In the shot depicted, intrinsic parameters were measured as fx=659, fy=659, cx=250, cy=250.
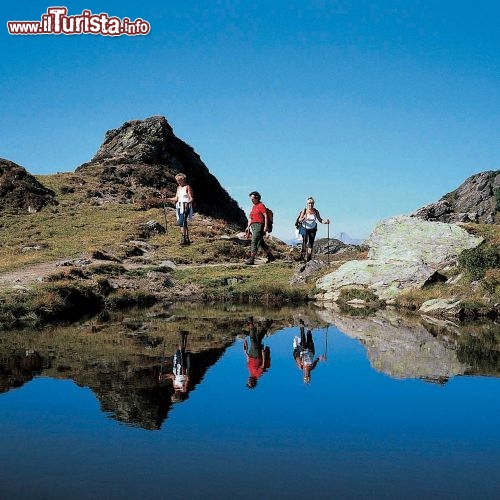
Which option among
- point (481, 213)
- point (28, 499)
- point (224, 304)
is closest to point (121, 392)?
point (28, 499)

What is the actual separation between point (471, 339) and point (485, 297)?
9.01 meters

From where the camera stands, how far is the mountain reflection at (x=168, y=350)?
13617 mm

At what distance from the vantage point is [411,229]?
39.5 metres

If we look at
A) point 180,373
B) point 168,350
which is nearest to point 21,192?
point 168,350

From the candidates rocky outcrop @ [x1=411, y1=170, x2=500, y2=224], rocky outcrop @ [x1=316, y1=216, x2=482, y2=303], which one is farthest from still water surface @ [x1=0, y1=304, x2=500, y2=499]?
rocky outcrop @ [x1=411, y1=170, x2=500, y2=224]

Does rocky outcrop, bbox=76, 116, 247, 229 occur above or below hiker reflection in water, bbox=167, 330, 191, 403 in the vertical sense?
above

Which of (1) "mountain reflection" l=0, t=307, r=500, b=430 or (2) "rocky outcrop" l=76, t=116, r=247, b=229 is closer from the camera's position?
(1) "mountain reflection" l=0, t=307, r=500, b=430

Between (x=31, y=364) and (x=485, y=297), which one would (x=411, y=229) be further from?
(x=31, y=364)

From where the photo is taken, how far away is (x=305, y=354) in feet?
61.2

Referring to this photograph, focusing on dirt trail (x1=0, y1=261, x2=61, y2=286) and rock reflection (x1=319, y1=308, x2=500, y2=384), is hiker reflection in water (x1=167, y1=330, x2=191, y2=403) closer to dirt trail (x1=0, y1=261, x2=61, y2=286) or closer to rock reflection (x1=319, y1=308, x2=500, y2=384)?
rock reflection (x1=319, y1=308, x2=500, y2=384)

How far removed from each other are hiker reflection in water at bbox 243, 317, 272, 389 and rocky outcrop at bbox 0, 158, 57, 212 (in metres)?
50.7

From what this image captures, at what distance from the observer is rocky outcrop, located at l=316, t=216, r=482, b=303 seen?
35.1 metres

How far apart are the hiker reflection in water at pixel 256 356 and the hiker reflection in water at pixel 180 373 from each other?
1.46 m

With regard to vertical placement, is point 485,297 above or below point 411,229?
below
